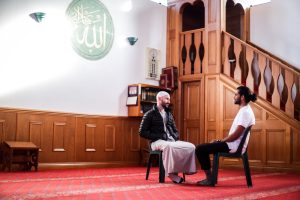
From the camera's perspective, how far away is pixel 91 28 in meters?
8.30

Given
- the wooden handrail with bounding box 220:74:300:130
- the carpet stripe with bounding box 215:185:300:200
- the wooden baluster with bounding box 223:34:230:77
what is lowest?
the carpet stripe with bounding box 215:185:300:200

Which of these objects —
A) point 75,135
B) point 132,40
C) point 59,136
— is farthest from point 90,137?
point 132,40

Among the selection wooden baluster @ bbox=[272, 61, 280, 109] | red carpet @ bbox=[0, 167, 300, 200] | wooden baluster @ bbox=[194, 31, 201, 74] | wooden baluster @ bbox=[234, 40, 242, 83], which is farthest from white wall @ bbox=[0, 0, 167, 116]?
wooden baluster @ bbox=[272, 61, 280, 109]

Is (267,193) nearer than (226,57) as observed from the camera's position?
Yes

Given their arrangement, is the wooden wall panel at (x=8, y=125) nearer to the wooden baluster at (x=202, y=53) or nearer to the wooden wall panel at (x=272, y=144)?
the wooden baluster at (x=202, y=53)

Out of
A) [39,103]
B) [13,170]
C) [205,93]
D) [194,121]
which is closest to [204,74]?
[205,93]

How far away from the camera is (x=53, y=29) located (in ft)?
25.2

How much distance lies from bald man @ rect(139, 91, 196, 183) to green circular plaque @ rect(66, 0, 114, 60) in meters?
2.97

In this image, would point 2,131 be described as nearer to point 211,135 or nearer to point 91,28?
point 91,28

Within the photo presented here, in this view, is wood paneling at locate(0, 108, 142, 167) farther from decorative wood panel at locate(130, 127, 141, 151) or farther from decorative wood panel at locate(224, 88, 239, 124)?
decorative wood panel at locate(224, 88, 239, 124)

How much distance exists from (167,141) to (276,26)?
5791 millimetres

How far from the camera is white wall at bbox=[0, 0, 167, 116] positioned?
7137mm

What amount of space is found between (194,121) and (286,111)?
6.65ft

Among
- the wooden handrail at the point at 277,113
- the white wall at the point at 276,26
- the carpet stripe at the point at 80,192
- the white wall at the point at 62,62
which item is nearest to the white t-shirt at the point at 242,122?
the carpet stripe at the point at 80,192
